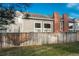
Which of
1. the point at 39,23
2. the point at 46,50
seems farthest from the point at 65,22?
the point at 46,50

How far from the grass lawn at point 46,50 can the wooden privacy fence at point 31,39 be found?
0.06 m

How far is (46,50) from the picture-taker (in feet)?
18.1

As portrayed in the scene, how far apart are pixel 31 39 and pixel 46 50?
0.87 feet

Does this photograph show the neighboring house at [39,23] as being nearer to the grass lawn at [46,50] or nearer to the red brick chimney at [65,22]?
the red brick chimney at [65,22]

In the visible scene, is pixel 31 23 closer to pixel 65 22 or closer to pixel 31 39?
pixel 31 39

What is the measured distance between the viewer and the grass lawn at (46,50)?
5484 mm

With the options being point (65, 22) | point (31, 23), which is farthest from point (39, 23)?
point (65, 22)

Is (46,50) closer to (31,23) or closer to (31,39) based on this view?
(31,39)

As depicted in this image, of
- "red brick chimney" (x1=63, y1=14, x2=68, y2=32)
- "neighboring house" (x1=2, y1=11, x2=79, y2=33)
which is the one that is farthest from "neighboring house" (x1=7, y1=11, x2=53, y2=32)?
"red brick chimney" (x1=63, y1=14, x2=68, y2=32)

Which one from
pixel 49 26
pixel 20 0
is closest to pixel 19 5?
pixel 20 0

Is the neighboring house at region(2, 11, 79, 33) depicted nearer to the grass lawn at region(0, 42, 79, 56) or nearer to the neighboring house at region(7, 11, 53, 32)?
the neighboring house at region(7, 11, 53, 32)

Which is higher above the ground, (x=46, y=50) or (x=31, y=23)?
(x=31, y=23)

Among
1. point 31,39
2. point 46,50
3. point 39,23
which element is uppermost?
point 39,23

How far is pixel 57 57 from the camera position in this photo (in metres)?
5.45
